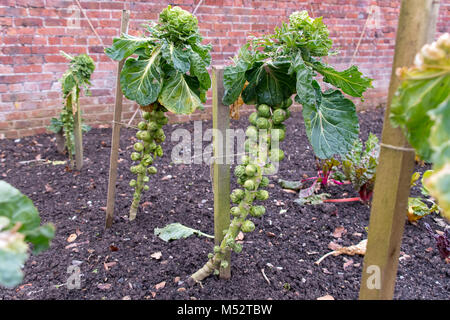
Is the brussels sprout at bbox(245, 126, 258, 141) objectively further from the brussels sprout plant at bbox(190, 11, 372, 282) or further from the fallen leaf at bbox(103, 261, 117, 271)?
the fallen leaf at bbox(103, 261, 117, 271)

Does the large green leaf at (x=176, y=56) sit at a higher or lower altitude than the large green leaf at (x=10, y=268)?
higher

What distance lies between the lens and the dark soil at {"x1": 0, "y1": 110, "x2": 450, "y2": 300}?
82.3 inches

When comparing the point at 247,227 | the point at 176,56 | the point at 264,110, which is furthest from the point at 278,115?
the point at 176,56

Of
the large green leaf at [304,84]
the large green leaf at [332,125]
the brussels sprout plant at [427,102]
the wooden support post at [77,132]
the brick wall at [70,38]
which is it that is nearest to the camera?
the brussels sprout plant at [427,102]

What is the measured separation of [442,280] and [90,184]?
291cm

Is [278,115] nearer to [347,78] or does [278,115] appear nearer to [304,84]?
[304,84]

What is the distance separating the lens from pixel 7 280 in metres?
0.94

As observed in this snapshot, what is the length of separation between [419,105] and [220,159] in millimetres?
1088

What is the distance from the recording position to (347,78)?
1.75 meters

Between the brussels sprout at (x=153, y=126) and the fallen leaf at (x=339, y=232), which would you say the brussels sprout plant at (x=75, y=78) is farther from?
the fallen leaf at (x=339, y=232)

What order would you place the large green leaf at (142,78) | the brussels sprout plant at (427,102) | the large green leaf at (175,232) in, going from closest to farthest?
the brussels sprout plant at (427,102)
the large green leaf at (142,78)
the large green leaf at (175,232)

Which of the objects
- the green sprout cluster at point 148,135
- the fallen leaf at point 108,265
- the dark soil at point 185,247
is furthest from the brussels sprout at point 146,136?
the fallen leaf at point 108,265

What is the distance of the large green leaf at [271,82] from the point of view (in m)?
1.78
